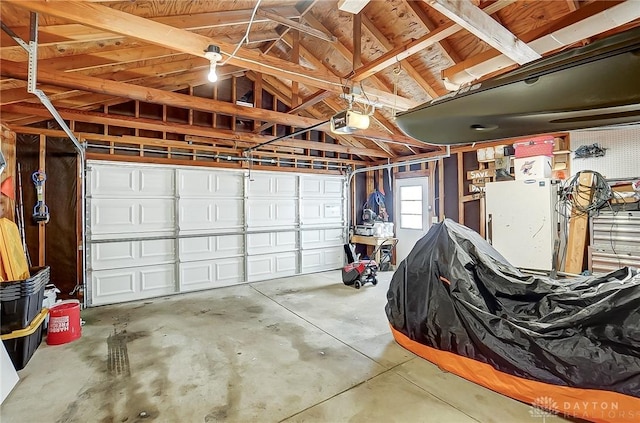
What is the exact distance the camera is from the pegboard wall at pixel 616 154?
12.4 ft

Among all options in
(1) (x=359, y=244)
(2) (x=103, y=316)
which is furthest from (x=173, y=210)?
(1) (x=359, y=244)

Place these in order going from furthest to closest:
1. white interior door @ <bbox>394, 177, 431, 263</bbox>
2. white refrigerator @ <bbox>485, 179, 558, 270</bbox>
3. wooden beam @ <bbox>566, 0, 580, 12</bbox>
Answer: white interior door @ <bbox>394, 177, 431, 263</bbox>, white refrigerator @ <bbox>485, 179, 558, 270</bbox>, wooden beam @ <bbox>566, 0, 580, 12</bbox>

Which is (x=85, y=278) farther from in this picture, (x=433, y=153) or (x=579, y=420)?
(x=433, y=153)

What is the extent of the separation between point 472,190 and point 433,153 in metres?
1.21

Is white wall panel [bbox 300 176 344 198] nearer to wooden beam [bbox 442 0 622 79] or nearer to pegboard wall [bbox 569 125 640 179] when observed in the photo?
wooden beam [bbox 442 0 622 79]

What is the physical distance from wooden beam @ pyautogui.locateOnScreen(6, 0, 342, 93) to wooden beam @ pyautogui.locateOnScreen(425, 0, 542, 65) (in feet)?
4.90

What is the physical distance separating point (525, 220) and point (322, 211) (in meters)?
4.12

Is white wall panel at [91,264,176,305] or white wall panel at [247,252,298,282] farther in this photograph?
white wall panel at [247,252,298,282]

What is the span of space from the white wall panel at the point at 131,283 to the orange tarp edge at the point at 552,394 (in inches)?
181

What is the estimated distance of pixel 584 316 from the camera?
6.77ft

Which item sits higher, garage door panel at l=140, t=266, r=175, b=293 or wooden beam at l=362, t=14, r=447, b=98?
wooden beam at l=362, t=14, r=447, b=98

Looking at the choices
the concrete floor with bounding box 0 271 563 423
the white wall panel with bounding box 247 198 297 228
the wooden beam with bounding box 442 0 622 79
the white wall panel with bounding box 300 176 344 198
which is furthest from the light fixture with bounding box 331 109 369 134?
the white wall panel with bounding box 300 176 344 198

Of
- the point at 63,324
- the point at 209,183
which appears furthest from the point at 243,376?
the point at 209,183

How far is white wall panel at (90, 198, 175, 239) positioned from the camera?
4.84m
